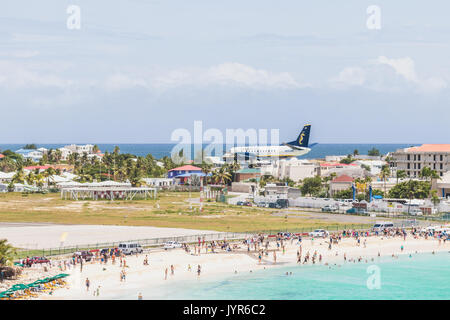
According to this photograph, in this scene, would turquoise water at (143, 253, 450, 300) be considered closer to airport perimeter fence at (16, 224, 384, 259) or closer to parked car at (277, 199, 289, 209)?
airport perimeter fence at (16, 224, 384, 259)

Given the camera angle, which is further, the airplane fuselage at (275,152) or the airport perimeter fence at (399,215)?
the airplane fuselage at (275,152)

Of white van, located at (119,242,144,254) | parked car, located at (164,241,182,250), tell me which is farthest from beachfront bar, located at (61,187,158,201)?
white van, located at (119,242,144,254)

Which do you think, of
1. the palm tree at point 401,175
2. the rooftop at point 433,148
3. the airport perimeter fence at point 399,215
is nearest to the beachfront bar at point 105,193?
the airport perimeter fence at point 399,215

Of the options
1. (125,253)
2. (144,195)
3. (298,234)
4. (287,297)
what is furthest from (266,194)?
(287,297)

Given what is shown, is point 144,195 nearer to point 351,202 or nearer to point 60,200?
point 60,200

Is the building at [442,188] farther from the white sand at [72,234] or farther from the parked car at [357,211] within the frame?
the white sand at [72,234]

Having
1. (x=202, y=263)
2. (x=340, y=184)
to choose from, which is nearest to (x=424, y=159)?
(x=340, y=184)
